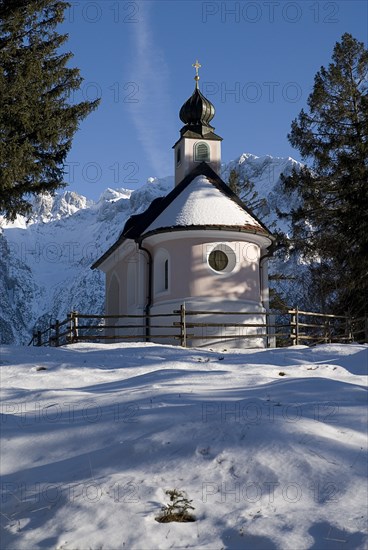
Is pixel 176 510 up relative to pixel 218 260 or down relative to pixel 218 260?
down

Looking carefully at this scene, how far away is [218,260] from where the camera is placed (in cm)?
2000

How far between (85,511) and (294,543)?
1629 mm

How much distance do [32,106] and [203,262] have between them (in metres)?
7.12

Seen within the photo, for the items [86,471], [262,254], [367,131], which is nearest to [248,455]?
[86,471]

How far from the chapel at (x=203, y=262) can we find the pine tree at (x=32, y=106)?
4.62 meters

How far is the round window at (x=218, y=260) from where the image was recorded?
19.9m

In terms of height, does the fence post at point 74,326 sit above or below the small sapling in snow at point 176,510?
above

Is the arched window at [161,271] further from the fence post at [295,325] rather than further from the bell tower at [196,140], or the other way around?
the bell tower at [196,140]

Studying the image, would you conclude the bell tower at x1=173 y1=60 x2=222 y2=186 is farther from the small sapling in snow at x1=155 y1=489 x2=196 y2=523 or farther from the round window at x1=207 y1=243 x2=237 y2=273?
the small sapling in snow at x1=155 y1=489 x2=196 y2=523

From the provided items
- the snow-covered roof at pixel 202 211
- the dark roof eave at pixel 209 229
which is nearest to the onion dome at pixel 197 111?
the snow-covered roof at pixel 202 211

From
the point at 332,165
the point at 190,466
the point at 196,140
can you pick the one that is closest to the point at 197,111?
the point at 196,140

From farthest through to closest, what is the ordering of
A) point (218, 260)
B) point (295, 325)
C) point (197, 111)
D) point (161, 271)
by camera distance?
point (197, 111)
point (161, 271)
point (218, 260)
point (295, 325)

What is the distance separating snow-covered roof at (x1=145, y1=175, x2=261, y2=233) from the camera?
19922 millimetres

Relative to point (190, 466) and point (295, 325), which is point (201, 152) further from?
point (190, 466)
